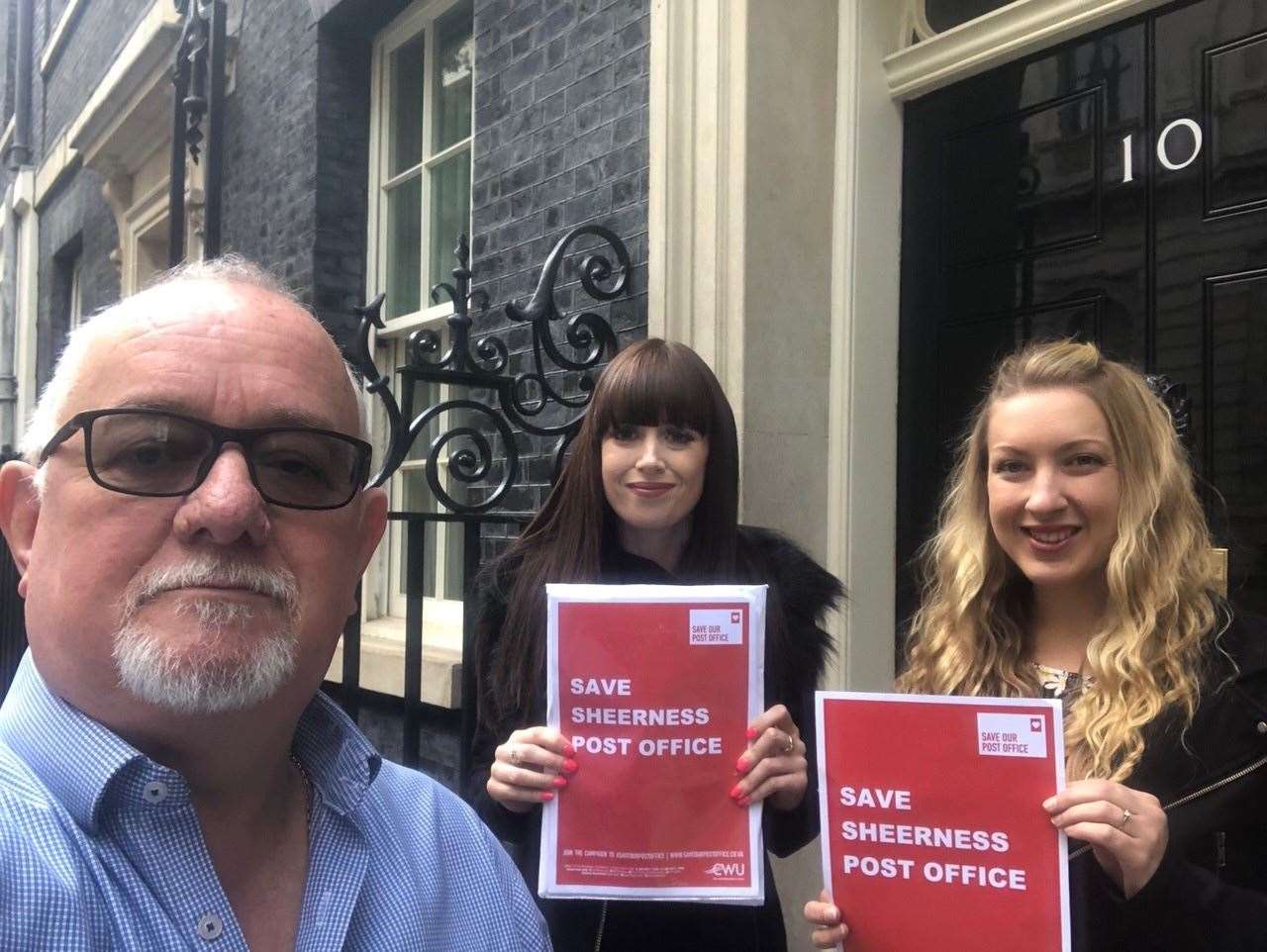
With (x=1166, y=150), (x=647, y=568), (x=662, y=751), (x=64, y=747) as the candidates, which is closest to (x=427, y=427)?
(x=647, y=568)

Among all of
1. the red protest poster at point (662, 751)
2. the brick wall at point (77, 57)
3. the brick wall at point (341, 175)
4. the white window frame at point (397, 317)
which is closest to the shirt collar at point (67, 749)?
the red protest poster at point (662, 751)

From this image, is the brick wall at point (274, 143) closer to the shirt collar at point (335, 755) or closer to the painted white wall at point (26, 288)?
the shirt collar at point (335, 755)

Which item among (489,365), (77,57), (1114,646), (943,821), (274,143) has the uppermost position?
(77,57)

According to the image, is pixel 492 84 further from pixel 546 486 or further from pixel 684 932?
pixel 684 932

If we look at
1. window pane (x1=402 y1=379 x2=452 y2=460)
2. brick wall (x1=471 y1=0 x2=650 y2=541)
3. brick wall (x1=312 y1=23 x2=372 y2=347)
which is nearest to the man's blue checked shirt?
brick wall (x1=471 y1=0 x2=650 y2=541)

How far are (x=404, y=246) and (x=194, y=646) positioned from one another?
512 centimetres

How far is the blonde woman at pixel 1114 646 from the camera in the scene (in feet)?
4.80

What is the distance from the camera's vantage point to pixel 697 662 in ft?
6.00

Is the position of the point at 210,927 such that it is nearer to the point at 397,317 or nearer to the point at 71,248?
the point at 397,317

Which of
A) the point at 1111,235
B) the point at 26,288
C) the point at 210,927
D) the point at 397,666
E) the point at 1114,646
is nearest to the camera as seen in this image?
the point at 210,927

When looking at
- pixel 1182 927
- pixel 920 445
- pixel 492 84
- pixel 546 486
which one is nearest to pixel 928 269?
pixel 920 445

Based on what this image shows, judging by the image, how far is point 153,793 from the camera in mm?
1117

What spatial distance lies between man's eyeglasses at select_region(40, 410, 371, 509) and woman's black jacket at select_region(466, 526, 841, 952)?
98 cm

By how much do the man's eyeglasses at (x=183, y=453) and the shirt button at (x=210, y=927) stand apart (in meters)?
0.45
